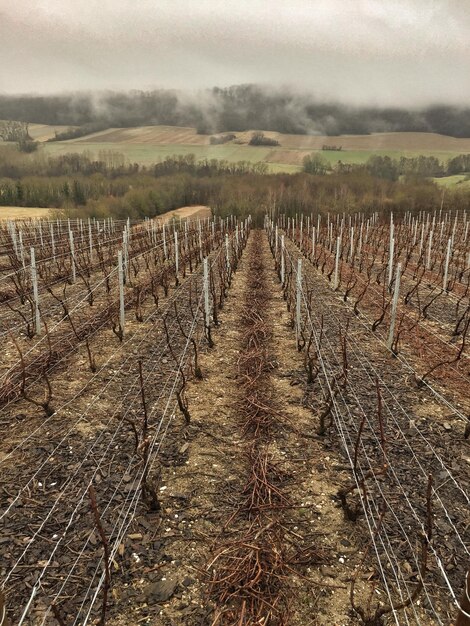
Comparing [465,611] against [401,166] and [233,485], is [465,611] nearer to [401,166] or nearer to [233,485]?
[233,485]

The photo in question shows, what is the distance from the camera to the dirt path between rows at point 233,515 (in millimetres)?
2562

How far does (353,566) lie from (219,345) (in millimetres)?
4668

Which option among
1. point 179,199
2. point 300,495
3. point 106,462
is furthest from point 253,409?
point 179,199

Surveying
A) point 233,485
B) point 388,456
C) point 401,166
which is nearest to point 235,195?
point 401,166

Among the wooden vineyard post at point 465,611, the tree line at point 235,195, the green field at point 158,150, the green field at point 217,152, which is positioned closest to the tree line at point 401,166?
the green field at point 217,152

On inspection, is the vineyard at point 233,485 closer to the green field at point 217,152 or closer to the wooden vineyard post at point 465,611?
the wooden vineyard post at point 465,611

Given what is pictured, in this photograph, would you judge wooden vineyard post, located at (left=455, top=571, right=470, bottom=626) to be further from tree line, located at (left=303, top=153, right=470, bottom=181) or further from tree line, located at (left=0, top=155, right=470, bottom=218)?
tree line, located at (left=303, top=153, right=470, bottom=181)

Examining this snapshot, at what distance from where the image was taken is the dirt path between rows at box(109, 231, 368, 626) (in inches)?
101

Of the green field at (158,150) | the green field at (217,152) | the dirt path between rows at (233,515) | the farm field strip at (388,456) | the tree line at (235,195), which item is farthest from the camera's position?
the green field at (158,150)

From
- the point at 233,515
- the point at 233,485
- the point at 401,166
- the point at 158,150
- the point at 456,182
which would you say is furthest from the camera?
the point at 158,150

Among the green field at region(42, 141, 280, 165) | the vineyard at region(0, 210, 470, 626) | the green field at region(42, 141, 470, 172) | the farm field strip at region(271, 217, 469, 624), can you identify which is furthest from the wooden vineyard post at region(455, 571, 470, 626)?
the green field at region(42, 141, 280, 165)

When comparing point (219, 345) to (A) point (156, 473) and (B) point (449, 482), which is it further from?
(B) point (449, 482)

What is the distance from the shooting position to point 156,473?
385 centimetres

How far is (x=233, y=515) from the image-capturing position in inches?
128
